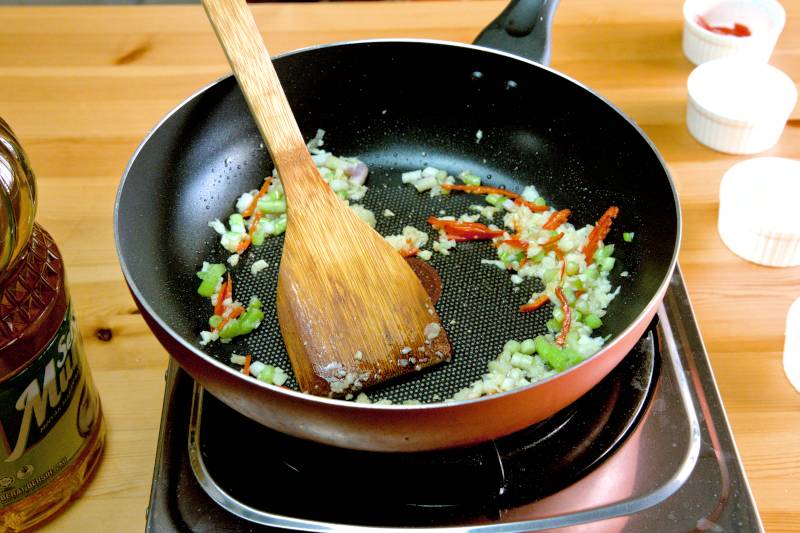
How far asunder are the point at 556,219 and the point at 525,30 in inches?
11.5

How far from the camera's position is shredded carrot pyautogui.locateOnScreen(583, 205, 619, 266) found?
1077mm

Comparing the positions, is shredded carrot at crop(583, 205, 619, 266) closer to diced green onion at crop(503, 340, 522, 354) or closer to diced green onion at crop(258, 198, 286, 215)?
diced green onion at crop(503, 340, 522, 354)

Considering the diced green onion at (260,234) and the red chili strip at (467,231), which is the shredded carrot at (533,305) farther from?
the diced green onion at (260,234)

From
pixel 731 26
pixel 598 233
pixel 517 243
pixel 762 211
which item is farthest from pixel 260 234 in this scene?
pixel 731 26

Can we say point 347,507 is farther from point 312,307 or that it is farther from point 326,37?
point 326,37

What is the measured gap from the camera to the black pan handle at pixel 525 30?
115cm

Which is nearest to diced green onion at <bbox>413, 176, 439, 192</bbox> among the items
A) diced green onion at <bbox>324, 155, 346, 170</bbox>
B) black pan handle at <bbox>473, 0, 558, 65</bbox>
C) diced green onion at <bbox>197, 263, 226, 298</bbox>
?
diced green onion at <bbox>324, 155, 346, 170</bbox>

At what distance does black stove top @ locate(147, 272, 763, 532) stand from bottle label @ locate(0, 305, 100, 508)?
0.32 ft

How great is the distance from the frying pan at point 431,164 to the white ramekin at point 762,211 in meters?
0.17

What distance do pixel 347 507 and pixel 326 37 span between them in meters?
0.97

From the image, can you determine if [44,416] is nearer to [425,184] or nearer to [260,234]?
[260,234]

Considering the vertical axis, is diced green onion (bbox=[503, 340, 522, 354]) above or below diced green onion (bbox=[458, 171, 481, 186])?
below

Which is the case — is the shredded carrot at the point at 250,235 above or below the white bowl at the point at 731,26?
below

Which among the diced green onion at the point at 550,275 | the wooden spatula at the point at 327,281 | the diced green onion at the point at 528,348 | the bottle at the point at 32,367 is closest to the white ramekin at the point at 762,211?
the diced green onion at the point at 550,275
